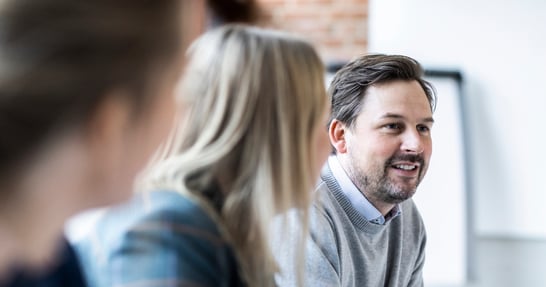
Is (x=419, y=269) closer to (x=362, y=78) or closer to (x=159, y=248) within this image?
(x=362, y=78)

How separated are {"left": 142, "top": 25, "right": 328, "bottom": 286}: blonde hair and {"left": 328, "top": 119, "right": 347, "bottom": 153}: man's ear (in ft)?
0.72

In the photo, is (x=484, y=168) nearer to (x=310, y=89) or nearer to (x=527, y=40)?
(x=527, y=40)

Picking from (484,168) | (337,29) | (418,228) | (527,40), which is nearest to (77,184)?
(418,228)

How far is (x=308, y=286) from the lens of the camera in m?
0.70

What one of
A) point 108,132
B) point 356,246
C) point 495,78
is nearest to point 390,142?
point 356,246

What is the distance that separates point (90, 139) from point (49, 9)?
75 mm

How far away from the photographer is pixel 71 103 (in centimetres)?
35

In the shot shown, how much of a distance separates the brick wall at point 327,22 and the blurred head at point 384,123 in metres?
0.05

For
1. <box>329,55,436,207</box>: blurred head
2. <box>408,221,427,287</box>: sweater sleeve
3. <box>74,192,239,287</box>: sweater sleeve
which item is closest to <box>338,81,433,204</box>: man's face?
<box>329,55,436,207</box>: blurred head

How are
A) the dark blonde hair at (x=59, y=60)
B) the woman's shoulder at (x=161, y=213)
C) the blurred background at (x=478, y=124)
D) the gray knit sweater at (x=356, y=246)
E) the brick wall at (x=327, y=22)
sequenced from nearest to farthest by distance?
the dark blonde hair at (x=59, y=60) < the woman's shoulder at (x=161, y=213) < the brick wall at (x=327, y=22) < the gray knit sweater at (x=356, y=246) < the blurred background at (x=478, y=124)

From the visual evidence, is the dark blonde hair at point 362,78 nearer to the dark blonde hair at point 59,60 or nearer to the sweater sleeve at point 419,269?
the sweater sleeve at point 419,269

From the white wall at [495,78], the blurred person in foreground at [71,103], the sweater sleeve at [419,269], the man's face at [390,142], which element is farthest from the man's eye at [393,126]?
the white wall at [495,78]

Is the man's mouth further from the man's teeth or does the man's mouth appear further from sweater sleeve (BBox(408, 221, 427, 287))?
sweater sleeve (BBox(408, 221, 427, 287))

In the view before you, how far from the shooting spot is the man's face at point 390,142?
67 cm
